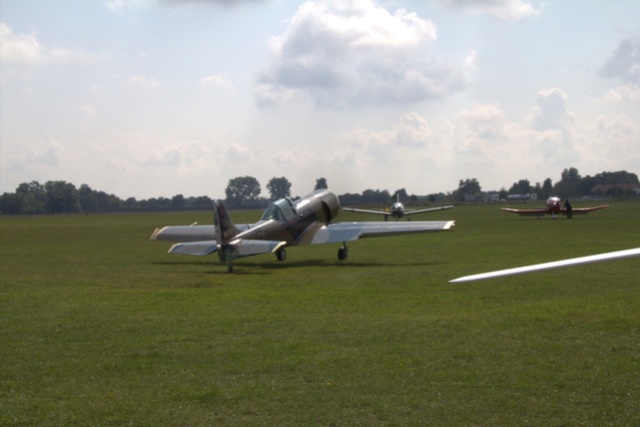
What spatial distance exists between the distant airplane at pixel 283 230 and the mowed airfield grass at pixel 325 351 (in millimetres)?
1607

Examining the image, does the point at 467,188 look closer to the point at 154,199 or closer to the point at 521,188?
the point at 521,188

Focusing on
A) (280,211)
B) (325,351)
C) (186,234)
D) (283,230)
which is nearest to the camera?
(325,351)

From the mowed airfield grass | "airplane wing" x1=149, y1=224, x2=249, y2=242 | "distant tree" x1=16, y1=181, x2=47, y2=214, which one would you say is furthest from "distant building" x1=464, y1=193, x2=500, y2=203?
the mowed airfield grass

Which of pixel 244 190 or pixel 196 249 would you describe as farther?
pixel 244 190

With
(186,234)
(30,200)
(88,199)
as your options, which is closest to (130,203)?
(88,199)

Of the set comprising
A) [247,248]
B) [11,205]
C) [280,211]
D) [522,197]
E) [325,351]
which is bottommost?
[325,351]

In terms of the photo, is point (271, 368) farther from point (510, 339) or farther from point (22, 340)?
point (22, 340)

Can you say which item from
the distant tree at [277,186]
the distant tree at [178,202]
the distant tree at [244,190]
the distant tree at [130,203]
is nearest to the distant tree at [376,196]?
the distant tree at [244,190]

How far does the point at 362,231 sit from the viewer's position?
62.4ft

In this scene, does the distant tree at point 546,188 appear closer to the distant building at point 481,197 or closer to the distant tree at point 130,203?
the distant building at point 481,197

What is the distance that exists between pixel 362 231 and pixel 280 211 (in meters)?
2.07

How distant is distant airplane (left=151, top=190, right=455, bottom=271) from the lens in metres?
15.9

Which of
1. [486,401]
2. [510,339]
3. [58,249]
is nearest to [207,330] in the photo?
[510,339]

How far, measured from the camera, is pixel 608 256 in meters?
4.14
